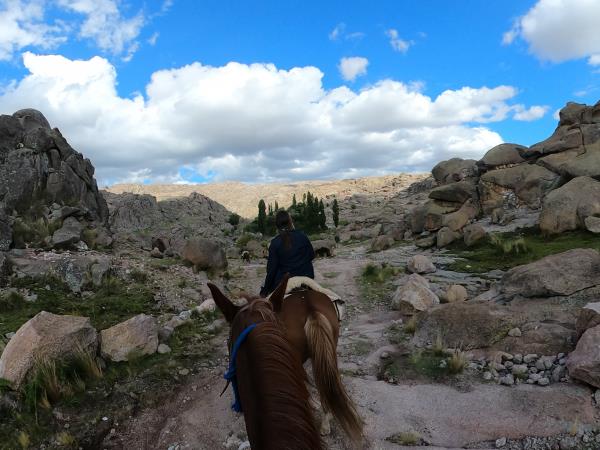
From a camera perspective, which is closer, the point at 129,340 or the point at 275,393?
the point at 275,393

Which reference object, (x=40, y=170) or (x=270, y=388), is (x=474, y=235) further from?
(x=40, y=170)

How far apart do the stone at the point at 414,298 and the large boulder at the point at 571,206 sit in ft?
24.2

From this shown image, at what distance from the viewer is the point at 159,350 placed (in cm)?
685

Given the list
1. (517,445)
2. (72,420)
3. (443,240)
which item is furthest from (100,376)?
(443,240)

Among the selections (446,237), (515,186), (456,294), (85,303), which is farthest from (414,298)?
(515,186)

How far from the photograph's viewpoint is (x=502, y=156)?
78.8ft

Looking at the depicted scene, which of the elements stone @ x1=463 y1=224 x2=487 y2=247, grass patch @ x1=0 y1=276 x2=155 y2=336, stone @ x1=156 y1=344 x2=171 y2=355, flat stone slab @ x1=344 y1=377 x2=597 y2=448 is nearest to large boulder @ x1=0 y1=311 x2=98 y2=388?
stone @ x1=156 y1=344 x2=171 y2=355

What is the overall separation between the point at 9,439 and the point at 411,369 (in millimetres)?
5572

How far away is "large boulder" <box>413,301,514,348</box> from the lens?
6551 millimetres

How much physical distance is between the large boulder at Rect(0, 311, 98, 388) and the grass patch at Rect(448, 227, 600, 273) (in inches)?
431

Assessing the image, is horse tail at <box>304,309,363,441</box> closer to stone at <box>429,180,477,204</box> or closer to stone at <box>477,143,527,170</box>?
stone at <box>429,180,477,204</box>

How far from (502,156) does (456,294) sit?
18.2 metres

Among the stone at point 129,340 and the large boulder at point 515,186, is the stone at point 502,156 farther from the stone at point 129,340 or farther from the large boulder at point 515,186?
the stone at point 129,340

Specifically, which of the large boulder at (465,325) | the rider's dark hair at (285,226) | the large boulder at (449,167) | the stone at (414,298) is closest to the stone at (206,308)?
the rider's dark hair at (285,226)
